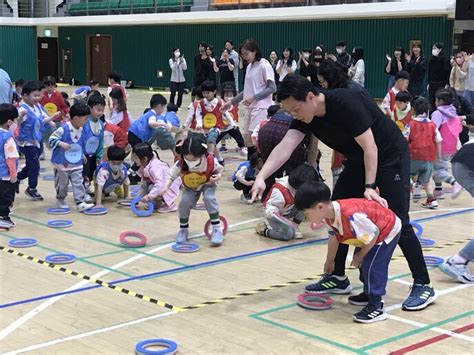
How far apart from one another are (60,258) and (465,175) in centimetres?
366

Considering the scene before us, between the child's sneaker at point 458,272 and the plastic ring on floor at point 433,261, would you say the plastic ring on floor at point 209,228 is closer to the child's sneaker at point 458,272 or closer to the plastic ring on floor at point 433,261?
the plastic ring on floor at point 433,261

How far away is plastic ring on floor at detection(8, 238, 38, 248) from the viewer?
277 inches

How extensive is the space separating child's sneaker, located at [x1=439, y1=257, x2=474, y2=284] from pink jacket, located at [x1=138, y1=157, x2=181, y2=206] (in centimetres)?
388

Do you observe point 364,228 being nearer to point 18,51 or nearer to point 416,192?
point 416,192

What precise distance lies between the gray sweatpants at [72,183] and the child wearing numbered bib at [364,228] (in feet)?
15.2

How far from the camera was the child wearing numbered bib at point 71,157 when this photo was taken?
8.62 metres

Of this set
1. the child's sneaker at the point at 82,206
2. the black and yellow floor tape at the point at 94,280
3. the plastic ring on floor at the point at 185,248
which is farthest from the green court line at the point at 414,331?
the child's sneaker at the point at 82,206

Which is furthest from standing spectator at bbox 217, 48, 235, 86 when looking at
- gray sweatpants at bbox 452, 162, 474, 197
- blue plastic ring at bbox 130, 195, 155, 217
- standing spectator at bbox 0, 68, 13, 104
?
gray sweatpants at bbox 452, 162, 474, 197

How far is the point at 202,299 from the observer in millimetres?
5445

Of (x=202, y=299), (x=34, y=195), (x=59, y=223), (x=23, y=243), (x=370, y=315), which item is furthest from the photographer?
(x=34, y=195)

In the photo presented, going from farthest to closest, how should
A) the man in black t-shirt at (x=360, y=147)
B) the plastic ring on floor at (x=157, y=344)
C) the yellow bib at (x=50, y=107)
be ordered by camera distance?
1. the yellow bib at (x=50, y=107)
2. the man in black t-shirt at (x=360, y=147)
3. the plastic ring on floor at (x=157, y=344)

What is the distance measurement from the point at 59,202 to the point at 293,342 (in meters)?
5.10

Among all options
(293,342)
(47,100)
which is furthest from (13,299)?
(47,100)

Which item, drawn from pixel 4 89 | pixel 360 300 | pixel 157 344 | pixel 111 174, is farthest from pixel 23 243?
pixel 4 89
